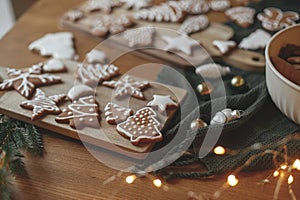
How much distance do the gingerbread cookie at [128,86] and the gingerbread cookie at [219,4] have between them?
1.40ft

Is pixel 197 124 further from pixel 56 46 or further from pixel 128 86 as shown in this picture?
pixel 56 46

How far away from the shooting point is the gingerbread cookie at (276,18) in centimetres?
114

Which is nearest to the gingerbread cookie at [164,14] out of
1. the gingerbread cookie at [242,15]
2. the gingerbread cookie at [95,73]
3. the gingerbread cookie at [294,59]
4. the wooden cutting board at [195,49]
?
the wooden cutting board at [195,49]

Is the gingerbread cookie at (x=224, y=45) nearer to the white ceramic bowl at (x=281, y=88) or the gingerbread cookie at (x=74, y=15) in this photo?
the white ceramic bowl at (x=281, y=88)

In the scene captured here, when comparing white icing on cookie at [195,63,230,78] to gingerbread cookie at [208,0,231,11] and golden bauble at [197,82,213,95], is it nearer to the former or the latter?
golden bauble at [197,82,213,95]

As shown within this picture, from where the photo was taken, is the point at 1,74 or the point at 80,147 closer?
the point at 80,147

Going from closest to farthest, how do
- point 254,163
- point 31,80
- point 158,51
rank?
1. point 254,163
2. point 31,80
3. point 158,51

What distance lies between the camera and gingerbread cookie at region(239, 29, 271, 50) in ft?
3.53

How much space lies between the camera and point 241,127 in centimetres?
88

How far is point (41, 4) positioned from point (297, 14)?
2.49 ft

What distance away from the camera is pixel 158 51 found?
106cm

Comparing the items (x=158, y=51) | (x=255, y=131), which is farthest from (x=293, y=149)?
(x=158, y=51)

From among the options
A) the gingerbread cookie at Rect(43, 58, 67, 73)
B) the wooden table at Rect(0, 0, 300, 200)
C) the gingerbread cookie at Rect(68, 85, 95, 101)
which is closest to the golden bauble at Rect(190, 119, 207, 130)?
the wooden table at Rect(0, 0, 300, 200)

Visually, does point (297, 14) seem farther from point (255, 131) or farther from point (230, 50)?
point (255, 131)
